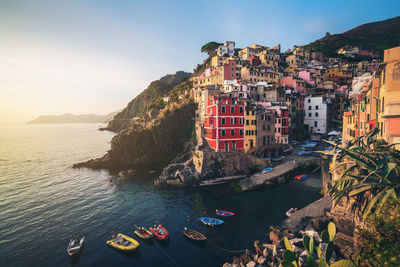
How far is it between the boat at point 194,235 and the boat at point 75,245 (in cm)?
1568

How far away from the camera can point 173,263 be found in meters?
24.8

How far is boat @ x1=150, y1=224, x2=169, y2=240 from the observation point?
2870cm

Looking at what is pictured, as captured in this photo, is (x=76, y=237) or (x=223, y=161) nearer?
(x=76, y=237)

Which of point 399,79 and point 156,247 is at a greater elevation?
point 399,79

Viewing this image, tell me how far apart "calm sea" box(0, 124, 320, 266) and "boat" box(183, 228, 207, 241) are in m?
0.95

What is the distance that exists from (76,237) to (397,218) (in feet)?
126

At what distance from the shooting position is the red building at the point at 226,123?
5034 centimetres

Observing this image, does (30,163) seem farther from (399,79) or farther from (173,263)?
(399,79)

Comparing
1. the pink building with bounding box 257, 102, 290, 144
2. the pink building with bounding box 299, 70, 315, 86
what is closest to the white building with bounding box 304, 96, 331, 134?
the pink building with bounding box 299, 70, 315, 86

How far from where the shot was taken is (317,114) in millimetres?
69250

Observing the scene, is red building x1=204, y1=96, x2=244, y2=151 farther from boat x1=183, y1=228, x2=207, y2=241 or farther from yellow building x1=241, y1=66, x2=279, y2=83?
yellow building x1=241, y1=66, x2=279, y2=83

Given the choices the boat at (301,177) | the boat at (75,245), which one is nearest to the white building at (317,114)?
the boat at (301,177)

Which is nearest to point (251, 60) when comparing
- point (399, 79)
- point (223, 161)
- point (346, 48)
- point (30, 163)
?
point (223, 161)

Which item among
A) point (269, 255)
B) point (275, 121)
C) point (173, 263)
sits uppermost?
point (275, 121)
